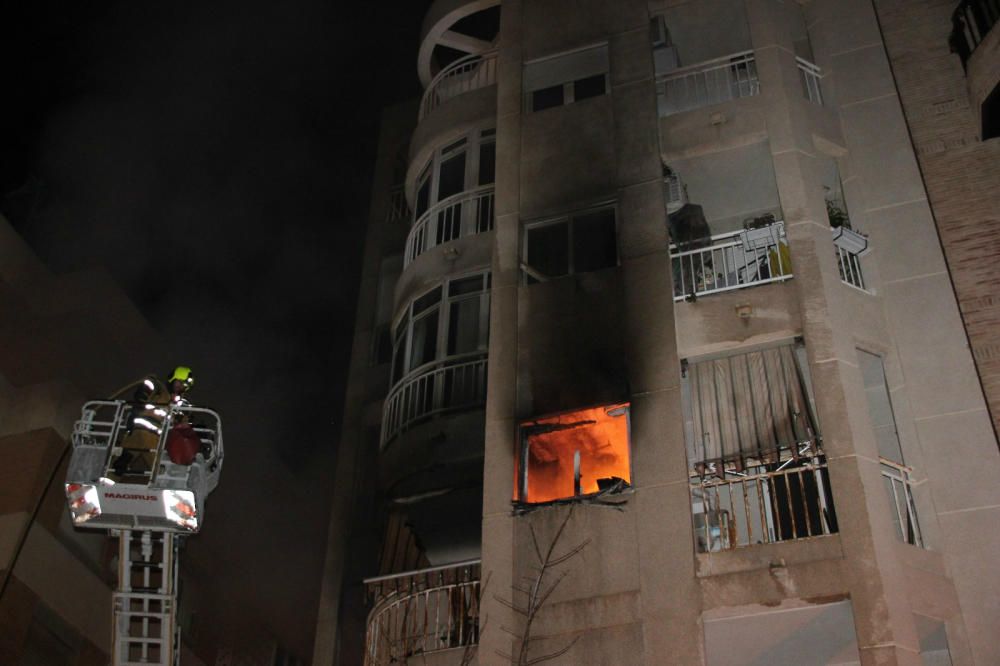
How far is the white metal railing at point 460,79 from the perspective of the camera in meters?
22.0

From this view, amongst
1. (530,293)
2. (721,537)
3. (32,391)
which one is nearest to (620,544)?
(721,537)

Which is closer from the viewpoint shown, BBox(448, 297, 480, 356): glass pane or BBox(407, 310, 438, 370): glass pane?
BBox(448, 297, 480, 356): glass pane

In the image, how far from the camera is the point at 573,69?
1934 cm

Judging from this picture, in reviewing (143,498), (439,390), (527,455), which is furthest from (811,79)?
(143,498)

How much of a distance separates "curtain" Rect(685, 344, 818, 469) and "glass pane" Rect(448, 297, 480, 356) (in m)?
4.25

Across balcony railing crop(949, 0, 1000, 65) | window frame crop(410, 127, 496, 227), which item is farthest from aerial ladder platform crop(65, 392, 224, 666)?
balcony railing crop(949, 0, 1000, 65)

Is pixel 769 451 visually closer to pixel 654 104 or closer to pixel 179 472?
pixel 654 104

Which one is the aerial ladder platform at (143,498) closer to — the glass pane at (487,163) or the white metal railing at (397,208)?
the glass pane at (487,163)

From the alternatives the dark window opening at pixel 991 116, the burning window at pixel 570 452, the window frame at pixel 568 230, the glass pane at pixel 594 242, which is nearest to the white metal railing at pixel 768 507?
the burning window at pixel 570 452

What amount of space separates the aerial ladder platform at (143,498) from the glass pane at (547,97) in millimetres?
10384

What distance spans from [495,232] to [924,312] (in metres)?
6.80

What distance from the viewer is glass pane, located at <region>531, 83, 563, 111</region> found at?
19.5 meters

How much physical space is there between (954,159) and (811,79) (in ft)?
10.9

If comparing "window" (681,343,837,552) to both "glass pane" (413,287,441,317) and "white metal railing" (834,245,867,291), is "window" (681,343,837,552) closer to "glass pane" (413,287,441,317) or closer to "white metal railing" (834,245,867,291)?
"white metal railing" (834,245,867,291)
